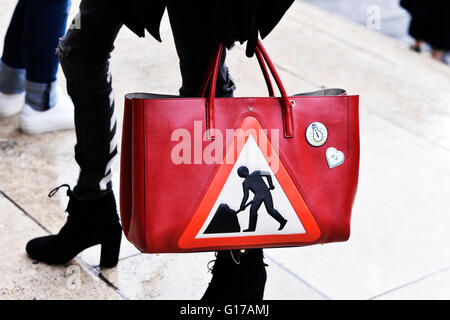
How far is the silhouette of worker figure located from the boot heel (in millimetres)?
764

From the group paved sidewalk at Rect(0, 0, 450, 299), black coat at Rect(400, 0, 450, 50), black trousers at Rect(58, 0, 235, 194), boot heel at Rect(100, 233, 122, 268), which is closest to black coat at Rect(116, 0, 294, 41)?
black trousers at Rect(58, 0, 235, 194)

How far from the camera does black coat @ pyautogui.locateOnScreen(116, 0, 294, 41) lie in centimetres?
175

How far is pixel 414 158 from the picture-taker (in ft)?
11.9

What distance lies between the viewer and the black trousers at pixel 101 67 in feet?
6.35

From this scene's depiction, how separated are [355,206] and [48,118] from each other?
147 centimetres

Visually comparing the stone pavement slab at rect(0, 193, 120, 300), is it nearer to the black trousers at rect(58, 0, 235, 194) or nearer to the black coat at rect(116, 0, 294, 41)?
the black trousers at rect(58, 0, 235, 194)

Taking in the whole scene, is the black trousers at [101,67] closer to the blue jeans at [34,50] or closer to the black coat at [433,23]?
the blue jeans at [34,50]

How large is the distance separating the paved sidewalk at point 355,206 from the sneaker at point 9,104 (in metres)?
0.07

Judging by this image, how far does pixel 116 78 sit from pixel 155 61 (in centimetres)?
39

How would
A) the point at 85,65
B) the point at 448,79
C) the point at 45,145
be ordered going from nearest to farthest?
the point at 85,65 < the point at 45,145 < the point at 448,79

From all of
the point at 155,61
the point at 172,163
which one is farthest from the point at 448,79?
the point at 172,163

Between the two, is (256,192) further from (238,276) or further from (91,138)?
(91,138)
